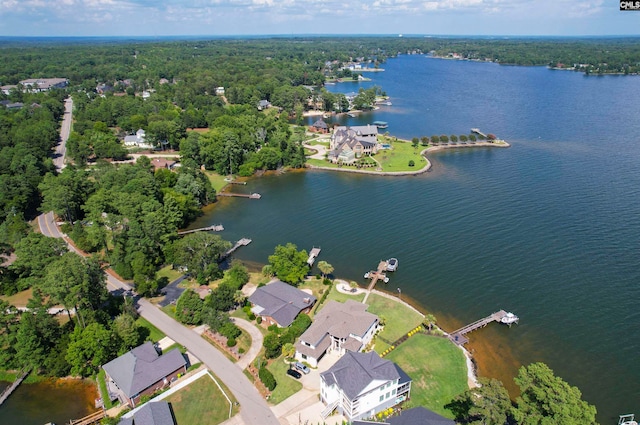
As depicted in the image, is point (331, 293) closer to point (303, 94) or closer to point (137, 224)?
point (137, 224)

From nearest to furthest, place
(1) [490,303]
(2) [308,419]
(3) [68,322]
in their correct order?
(2) [308,419]
(3) [68,322]
(1) [490,303]

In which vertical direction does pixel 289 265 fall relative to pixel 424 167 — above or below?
below

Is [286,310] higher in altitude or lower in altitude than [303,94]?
lower

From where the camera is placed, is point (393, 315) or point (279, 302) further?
point (279, 302)

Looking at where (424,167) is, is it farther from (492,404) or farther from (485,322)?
(492,404)

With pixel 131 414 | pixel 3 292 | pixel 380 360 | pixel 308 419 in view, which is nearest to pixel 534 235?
pixel 380 360

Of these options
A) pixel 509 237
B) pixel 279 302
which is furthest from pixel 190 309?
pixel 509 237
